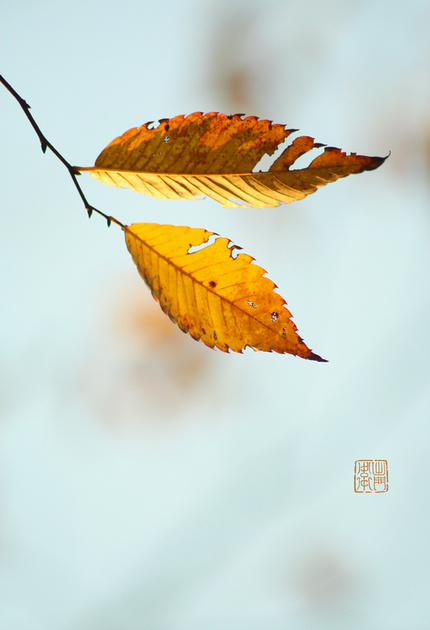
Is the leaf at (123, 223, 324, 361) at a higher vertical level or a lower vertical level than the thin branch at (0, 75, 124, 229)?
lower

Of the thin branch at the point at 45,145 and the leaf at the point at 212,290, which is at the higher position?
the thin branch at the point at 45,145

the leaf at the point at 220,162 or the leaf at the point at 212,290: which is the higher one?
the leaf at the point at 220,162

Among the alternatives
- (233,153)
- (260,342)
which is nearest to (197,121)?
(233,153)

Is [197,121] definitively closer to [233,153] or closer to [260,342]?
[233,153]
